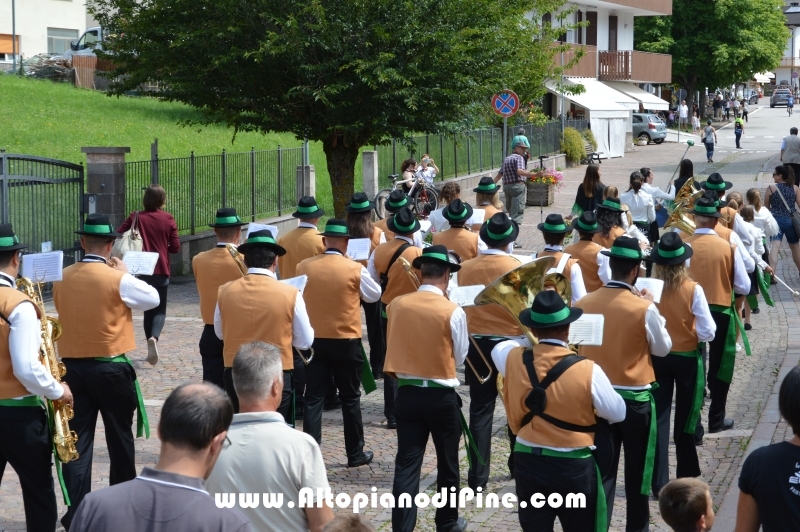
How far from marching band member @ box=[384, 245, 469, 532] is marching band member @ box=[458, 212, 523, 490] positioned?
1082 millimetres

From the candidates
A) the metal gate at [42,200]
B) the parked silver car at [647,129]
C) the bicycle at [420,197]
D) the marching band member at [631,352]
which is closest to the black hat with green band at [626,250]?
the marching band member at [631,352]

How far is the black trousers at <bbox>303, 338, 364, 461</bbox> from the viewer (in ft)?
26.6

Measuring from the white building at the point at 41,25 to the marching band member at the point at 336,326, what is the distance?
47.5m

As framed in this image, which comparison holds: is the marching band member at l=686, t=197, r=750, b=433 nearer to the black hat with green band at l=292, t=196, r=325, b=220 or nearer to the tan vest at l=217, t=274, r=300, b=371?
the black hat with green band at l=292, t=196, r=325, b=220

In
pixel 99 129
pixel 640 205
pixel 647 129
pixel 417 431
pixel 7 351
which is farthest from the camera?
pixel 647 129

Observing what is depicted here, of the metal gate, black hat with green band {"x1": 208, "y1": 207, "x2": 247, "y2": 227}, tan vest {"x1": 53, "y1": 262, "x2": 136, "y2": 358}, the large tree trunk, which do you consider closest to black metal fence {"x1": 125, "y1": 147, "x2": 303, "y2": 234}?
the metal gate

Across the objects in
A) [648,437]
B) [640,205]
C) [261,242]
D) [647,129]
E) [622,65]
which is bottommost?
[648,437]

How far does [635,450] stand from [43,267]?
13.2 feet

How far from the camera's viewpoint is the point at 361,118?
16.2 m

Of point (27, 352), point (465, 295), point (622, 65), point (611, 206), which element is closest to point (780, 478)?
point (465, 295)

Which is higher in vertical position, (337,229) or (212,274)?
(337,229)

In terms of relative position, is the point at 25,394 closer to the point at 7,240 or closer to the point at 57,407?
the point at 57,407

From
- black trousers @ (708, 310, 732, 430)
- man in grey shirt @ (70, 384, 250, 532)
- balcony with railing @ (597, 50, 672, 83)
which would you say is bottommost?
black trousers @ (708, 310, 732, 430)

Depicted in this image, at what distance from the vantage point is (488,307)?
7.96m
